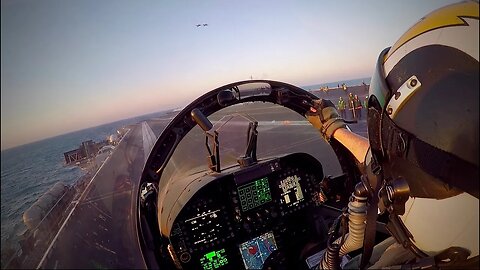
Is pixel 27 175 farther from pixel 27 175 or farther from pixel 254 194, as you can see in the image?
pixel 254 194

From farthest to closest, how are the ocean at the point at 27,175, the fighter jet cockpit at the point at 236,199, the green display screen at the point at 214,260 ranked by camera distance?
the green display screen at the point at 214,260 → the fighter jet cockpit at the point at 236,199 → the ocean at the point at 27,175

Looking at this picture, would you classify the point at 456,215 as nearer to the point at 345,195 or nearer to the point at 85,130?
the point at 345,195

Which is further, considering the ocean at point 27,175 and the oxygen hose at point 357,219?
the oxygen hose at point 357,219

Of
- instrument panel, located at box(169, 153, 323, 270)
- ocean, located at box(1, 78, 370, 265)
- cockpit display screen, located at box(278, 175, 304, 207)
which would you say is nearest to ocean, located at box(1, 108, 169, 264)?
ocean, located at box(1, 78, 370, 265)

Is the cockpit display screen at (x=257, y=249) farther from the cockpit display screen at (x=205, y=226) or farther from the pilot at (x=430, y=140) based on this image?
the pilot at (x=430, y=140)

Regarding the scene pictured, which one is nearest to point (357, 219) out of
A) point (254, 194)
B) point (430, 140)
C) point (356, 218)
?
point (356, 218)

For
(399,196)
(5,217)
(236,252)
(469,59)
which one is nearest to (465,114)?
(469,59)

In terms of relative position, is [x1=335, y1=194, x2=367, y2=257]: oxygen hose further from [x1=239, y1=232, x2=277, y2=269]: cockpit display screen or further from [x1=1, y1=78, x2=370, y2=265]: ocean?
[x1=1, y1=78, x2=370, y2=265]: ocean

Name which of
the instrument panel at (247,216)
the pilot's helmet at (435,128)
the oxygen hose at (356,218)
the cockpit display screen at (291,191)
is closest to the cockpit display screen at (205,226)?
the instrument panel at (247,216)

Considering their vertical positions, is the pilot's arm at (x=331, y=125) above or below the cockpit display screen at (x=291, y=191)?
above
